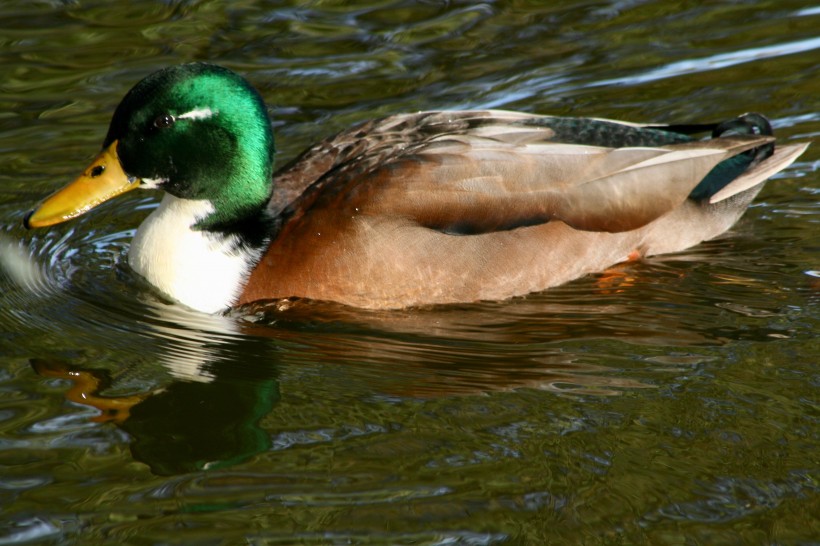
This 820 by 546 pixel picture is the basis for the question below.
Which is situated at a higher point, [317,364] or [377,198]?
[377,198]

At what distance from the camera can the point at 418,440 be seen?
16.3 ft

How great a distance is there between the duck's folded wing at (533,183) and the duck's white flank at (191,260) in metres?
0.78

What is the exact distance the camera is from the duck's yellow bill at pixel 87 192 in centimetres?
618

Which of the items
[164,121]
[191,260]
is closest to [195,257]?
[191,260]

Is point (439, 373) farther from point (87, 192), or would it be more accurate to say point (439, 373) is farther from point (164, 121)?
point (87, 192)

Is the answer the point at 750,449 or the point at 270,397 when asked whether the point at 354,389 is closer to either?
the point at 270,397

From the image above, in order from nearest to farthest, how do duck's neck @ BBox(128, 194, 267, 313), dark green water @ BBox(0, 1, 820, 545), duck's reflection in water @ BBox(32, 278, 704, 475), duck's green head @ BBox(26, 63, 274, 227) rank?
dark green water @ BBox(0, 1, 820, 545) → duck's reflection in water @ BBox(32, 278, 704, 475) → duck's green head @ BBox(26, 63, 274, 227) → duck's neck @ BBox(128, 194, 267, 313)

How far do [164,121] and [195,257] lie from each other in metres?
0.73

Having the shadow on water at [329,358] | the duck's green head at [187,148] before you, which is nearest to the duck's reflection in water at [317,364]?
the shadow on water at [329,358]

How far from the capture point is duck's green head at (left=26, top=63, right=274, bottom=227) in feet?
20.0

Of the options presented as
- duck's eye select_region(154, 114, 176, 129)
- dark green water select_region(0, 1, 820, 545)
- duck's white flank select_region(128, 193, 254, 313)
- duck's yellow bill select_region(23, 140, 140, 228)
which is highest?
duck's eye select_region(154, 114, 176, 129)

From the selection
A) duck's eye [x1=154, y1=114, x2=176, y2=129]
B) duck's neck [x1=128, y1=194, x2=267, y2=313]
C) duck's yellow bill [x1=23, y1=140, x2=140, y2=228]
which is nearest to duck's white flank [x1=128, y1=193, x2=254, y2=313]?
duck's neck [x1=128, y1=194, x2=267, y2=313]

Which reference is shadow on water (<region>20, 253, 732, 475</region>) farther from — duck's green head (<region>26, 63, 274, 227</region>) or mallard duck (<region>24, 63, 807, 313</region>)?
duck's green head (<region>26, 63, 274, 227</region>)

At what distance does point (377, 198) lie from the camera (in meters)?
6.10
